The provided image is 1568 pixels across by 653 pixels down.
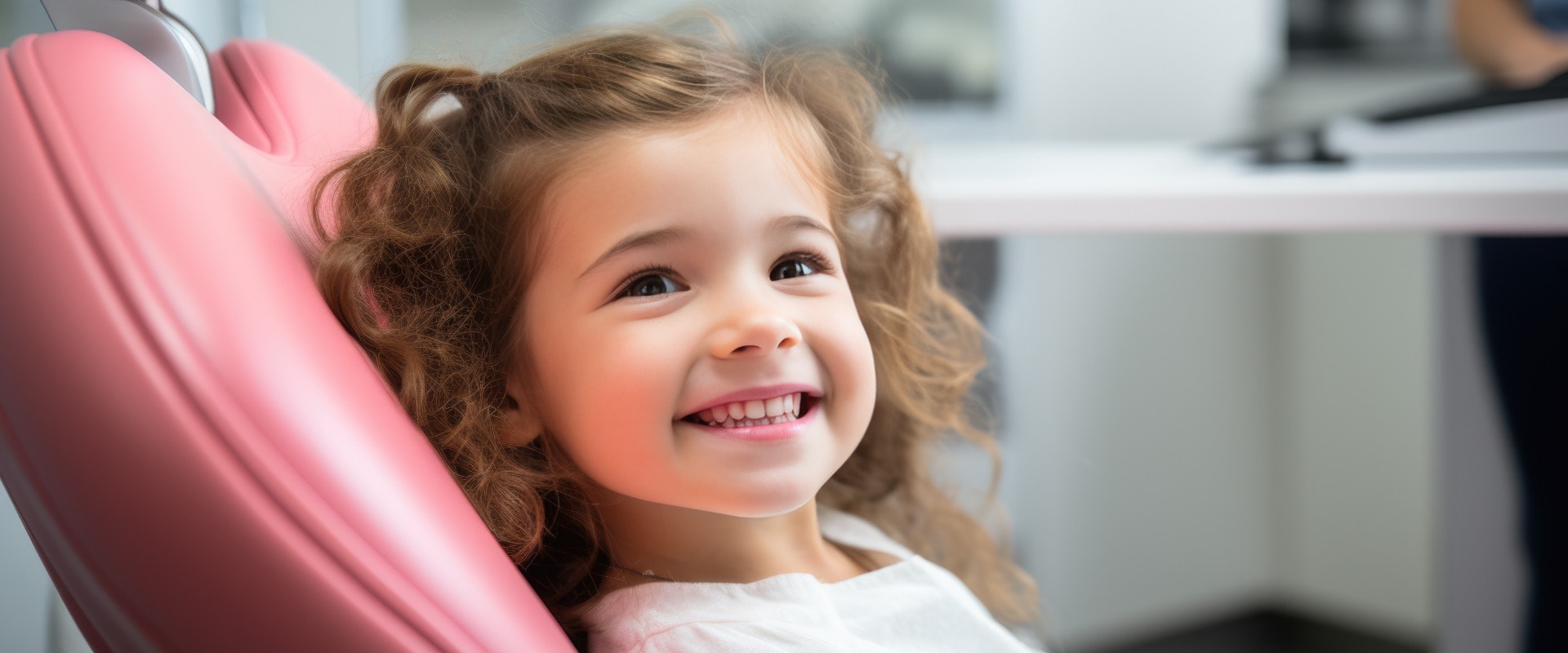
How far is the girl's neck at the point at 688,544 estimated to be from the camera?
25.1 inches

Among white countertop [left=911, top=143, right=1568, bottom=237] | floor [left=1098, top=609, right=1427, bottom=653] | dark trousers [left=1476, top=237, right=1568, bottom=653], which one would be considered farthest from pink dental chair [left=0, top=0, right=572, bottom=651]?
floor [left=1098, top=609, right=1427, bottom=653]

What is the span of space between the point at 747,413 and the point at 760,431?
0.01m

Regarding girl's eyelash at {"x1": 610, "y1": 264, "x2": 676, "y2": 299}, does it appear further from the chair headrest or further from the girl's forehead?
the chair headrest

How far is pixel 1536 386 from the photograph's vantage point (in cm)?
97

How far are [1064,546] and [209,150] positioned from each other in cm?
178

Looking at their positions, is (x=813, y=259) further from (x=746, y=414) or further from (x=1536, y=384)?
(x=1536, y=384)

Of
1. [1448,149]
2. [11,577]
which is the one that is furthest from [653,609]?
[1448,149]

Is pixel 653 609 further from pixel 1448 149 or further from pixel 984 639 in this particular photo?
pixel 1448 149

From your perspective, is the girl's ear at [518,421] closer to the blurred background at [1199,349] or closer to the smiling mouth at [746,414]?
the smiling mouth at [746,414]

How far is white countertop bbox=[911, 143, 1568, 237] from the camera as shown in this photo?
31.9 inches

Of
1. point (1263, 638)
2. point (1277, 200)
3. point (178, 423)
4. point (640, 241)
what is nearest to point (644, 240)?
point (640, 241)

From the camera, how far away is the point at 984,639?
2.24ft

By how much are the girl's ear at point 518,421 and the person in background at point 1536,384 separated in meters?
0.75

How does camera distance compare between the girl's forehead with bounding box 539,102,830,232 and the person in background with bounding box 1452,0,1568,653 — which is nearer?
the girl's forehead with bounding box 539,102,830,232
